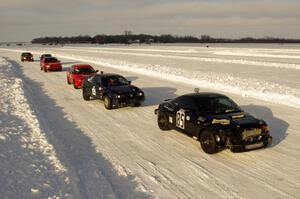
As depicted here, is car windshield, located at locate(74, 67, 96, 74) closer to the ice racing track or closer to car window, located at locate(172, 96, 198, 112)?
the ice racing track

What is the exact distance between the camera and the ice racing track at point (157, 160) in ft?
21.3

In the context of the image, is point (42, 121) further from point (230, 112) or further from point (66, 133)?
point (230, 112)

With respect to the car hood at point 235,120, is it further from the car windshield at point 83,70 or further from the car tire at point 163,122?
the car windshield at point 83,70

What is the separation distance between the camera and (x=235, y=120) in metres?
8.38

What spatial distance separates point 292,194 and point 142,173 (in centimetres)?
302

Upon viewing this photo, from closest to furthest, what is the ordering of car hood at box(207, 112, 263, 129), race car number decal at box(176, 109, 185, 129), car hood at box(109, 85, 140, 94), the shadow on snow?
car hood at box(207, 112, 263, 129) → race car number decal at box(176, 109, 185, 129) → the shadow on snow → car hood at box(109, 85, 140, 94)

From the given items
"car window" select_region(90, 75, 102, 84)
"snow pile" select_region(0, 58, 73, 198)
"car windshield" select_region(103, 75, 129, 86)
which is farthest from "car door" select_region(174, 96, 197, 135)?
"car window" select_region(90, 75, 102, 84)

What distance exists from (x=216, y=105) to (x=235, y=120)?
99 cm

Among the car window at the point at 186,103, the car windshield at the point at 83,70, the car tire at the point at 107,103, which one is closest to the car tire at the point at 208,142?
the car window at the point at 186,103

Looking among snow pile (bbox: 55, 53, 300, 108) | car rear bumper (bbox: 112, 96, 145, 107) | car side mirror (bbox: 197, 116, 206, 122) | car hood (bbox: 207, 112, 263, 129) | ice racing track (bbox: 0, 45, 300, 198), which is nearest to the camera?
ice racing track (bbox: 0, 45, 300, 198)

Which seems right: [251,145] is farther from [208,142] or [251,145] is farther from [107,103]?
[107,103]

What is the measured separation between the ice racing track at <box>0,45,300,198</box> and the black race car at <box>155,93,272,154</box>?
341 millimetres

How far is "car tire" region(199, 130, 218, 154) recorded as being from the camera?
27.0 ft

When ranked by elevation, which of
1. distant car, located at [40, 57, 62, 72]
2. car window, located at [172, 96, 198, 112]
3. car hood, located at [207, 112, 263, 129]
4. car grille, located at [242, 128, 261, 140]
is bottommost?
distant car, located at [40, 57, 62, 72]
